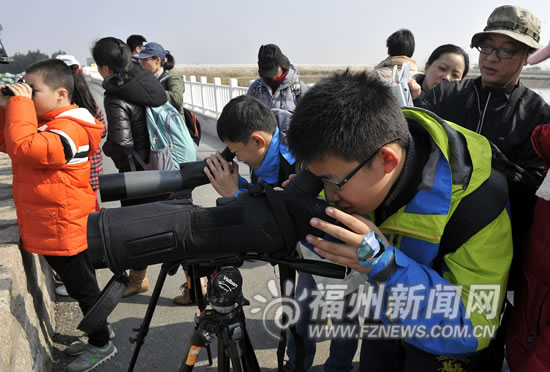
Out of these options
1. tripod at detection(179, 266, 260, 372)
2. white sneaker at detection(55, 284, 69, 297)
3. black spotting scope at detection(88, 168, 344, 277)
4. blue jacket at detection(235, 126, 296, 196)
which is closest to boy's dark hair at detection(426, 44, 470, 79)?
blue jacket at detection(235, 126, 296, 196)

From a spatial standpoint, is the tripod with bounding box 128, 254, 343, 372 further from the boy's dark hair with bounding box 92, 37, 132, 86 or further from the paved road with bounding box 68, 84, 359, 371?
the boy's dark hair with bounding box 92, 37, 132, 86

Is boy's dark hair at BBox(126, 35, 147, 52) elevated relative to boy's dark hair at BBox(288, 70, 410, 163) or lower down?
elevated

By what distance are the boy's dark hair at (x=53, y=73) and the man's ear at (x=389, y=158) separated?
1.84 meters

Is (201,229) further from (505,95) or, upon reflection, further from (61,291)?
(61,291)

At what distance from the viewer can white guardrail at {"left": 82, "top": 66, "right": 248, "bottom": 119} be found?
848 cm

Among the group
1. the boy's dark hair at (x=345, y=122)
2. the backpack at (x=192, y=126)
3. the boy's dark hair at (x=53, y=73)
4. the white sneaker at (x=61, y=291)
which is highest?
the boy's dark hair at (x=53, y=73)

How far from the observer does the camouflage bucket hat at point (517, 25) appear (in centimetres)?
182

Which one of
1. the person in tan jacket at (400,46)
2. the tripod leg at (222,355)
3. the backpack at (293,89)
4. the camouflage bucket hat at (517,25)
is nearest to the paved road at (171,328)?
the tripod leg at (222,355)

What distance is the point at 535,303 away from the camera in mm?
1069

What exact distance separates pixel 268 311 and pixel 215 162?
155 centimetres

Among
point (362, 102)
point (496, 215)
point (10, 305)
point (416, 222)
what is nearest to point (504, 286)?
point (496, 215)

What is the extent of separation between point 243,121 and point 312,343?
1277 mm

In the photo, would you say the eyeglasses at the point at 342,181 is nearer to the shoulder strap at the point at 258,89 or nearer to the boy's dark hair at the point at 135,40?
the shoulder strap at the point at 258,89

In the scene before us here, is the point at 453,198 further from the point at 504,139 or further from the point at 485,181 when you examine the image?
the point at 504,139
